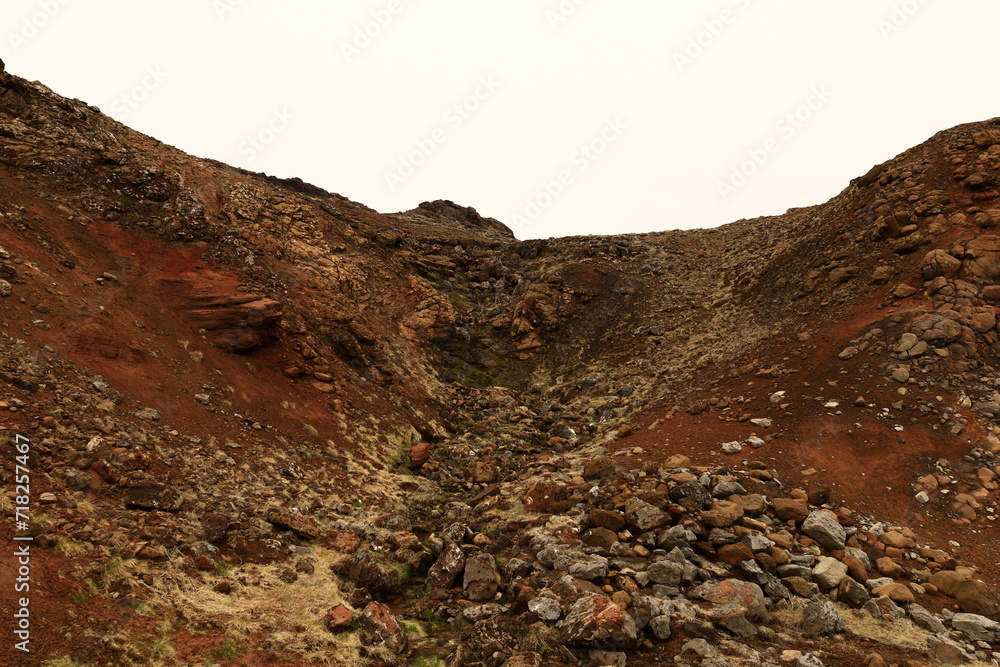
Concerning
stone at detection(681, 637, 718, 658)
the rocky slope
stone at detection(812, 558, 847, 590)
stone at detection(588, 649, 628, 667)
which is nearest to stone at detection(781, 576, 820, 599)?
the rocky slope

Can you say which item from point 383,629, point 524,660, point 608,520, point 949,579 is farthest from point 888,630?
point 383,629

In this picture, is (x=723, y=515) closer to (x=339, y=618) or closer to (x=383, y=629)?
(x=383, y=629)

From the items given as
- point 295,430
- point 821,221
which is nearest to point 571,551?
point 295,430

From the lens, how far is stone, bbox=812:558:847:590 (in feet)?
30.9

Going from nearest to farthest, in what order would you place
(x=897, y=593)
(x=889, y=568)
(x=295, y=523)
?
1. (x=897, y=593)
2. (x=889, y=568)
3. (x=295, y=523)

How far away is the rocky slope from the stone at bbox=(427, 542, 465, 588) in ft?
0.24

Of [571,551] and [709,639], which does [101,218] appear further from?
[709,639]

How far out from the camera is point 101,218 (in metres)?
17.9

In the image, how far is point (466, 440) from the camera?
19.2 meters

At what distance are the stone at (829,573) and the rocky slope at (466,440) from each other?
7 centimetres

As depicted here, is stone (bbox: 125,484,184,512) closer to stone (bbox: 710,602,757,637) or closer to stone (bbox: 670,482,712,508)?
stone (bbox: 710,602,757,637)

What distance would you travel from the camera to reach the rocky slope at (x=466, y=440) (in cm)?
819

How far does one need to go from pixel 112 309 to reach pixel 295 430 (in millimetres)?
6358

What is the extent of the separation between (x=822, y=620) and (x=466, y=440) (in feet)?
42.1
